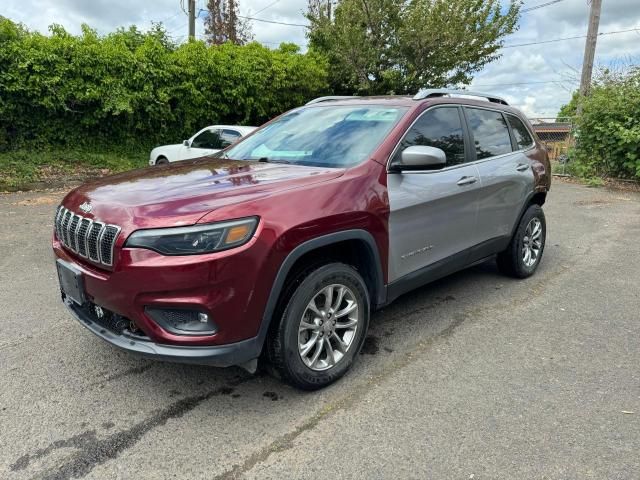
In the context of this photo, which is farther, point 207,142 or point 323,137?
point 207,142

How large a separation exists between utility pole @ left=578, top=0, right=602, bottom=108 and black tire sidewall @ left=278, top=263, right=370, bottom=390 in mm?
14864

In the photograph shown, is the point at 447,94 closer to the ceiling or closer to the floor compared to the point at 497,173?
closer to the ceiling

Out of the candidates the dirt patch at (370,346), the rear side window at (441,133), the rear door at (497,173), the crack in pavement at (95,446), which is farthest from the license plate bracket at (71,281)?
the rear door at (497,173)

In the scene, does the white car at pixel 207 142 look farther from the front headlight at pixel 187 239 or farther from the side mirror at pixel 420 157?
the front headlight at pixel 187 239

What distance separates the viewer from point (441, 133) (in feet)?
13.1

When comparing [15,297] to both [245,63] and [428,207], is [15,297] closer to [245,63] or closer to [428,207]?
[428,207]

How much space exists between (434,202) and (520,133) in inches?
81.2

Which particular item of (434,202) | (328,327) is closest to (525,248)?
(434,202)

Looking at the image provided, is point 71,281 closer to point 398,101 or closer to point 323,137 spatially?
point 323,137

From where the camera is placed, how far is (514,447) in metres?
Result: 2.61

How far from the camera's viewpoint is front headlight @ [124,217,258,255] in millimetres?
2523

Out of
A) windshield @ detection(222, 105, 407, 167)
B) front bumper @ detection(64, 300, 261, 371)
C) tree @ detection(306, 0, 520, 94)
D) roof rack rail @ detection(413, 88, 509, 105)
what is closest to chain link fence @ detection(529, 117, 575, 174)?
tree @ detection(306, 0, 520, 94)

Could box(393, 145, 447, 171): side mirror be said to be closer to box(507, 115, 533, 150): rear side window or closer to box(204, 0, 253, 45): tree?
box(507, 115, 533, 150): rear side window

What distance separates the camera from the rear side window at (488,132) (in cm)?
438
